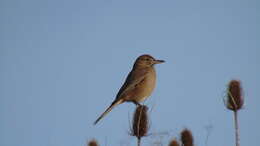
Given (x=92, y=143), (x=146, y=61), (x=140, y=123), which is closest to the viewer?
(x=92, y=143)

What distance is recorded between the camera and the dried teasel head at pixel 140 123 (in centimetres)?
786

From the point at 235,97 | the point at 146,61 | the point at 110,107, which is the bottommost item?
the point at 110,107

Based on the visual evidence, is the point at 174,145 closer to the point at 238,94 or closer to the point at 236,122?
the point at 236,122

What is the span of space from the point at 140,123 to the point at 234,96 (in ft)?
6.58

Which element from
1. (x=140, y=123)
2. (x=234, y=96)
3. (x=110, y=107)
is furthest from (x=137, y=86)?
(x=140, y=123)

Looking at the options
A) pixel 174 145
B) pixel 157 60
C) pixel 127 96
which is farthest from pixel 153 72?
pixel 174 145

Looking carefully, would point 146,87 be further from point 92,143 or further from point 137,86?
point 92,143

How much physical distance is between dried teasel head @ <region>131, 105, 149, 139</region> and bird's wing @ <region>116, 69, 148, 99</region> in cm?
426

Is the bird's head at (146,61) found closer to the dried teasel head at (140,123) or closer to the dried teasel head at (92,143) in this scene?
the dried teasel head at (140,123)

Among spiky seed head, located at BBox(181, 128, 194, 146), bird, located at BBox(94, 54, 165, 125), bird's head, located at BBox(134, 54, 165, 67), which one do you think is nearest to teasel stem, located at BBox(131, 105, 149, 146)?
spiky seed head, located at BBox(181, 128, 194, 146)

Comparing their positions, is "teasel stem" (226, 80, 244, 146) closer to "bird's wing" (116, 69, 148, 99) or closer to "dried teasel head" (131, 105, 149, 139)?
"dried teasel head" (131, 105, 149, 139)

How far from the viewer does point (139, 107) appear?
8.70m

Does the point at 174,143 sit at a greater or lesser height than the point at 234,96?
lesser

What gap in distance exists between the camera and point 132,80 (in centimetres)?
1350
